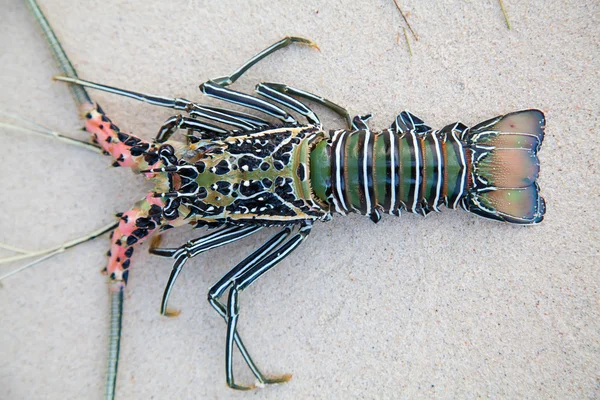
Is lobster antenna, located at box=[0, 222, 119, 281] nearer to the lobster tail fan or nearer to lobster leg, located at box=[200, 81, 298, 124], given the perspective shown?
lobster leg, located at box=[200, 81, 298, 124]

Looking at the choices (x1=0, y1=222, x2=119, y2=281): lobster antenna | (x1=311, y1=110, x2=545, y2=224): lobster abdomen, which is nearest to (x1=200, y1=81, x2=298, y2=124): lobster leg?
(x1=311, y1=110, x2=545, y2=224): lobster abdomen

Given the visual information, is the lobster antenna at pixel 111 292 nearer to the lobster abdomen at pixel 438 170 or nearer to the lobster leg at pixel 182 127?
the lobster leg at pixel 182 127

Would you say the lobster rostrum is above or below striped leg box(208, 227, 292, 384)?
above

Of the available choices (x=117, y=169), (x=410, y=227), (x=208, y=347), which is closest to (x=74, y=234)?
(x=117, y=169)

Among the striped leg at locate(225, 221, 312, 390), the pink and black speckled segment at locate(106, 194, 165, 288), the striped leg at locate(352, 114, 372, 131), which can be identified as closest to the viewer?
the pink and black speckled segment at locate(106, 194, 165, 288)

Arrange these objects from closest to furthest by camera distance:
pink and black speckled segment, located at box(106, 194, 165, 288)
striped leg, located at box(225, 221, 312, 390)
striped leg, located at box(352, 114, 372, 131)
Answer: pink and black speckled segment, located at box(106, 194, 165, 288) → striped leg, located at box(225, 221, 312, 390) → striped leg, located at box(352, 114, 372, 131)

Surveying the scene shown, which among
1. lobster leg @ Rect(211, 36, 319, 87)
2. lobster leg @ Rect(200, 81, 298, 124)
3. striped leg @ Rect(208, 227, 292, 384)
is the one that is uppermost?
lobster leg @ Rect(211, 36, 319, 87)

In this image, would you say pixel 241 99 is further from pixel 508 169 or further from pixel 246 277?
pixel 508 169
